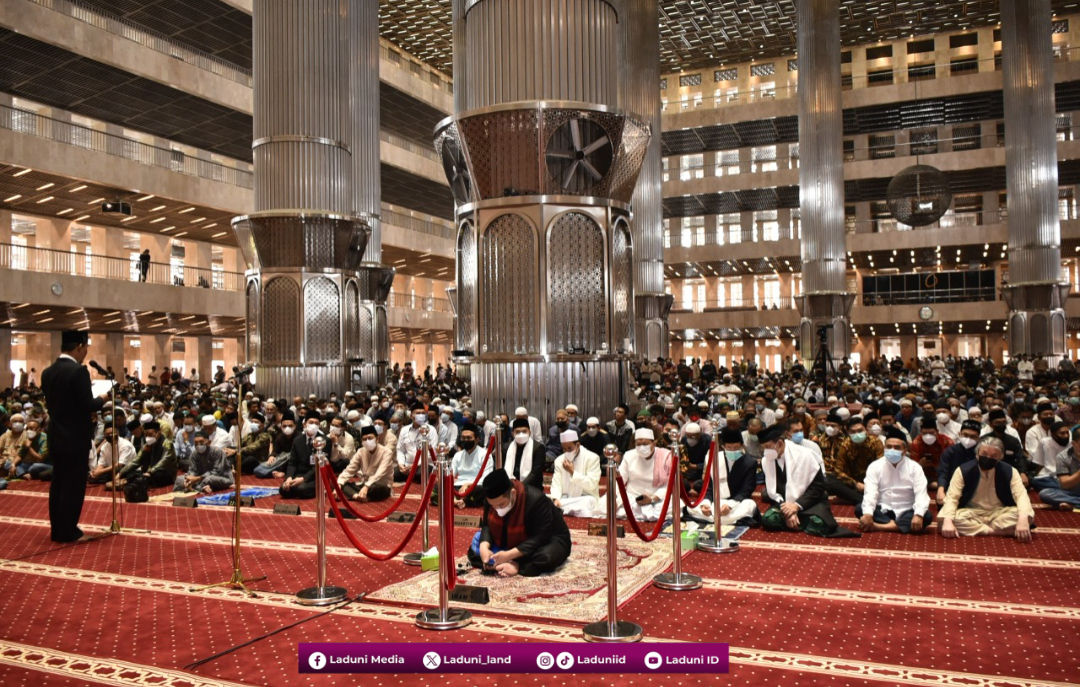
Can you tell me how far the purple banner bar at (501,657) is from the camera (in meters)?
2.39

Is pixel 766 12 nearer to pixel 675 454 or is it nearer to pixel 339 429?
pixel 339 429

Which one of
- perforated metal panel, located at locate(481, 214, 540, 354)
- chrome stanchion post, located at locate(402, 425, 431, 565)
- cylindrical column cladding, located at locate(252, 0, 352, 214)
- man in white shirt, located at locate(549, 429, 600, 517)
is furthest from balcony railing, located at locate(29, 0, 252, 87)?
chrome stanchion post, located at locate(402, 425, 431, 565)

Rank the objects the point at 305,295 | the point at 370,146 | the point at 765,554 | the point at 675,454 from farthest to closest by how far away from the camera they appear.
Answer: the point at 370,146 < the point at 305,295 < the point at 765,554 < the point at 675,454

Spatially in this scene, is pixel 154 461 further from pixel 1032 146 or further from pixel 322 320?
pixel 1032 146

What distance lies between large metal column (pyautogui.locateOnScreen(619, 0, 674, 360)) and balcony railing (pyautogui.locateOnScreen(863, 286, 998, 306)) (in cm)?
1180

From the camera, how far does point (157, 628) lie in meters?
3.41

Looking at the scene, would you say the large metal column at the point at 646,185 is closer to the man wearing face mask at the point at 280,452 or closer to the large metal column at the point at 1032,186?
the large metal column at the point at 1032,186

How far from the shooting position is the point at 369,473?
7.05 meters

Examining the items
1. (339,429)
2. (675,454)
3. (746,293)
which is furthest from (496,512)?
(746,293)

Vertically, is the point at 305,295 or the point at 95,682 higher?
the point at 305,295

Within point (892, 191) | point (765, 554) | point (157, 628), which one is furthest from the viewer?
point (892, 191)

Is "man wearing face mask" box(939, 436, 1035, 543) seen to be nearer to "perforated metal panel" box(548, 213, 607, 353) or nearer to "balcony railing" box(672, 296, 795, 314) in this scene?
"perforated metal panel" box(548, 213, 607, 353)

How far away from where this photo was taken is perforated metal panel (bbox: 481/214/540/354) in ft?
25.6

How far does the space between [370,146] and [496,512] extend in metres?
14.0
